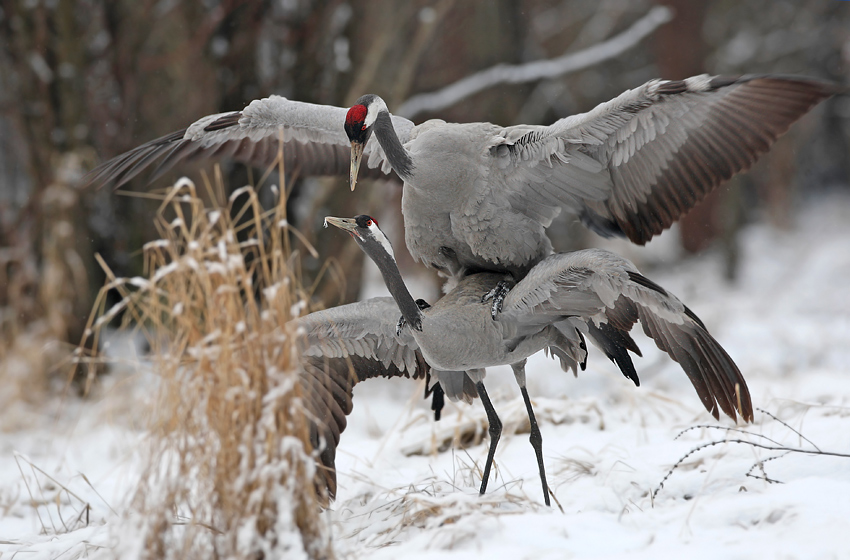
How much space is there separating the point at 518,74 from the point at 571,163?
4375mm

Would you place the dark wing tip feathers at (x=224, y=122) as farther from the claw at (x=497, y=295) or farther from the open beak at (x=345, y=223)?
the claw at (x=497, y=295)

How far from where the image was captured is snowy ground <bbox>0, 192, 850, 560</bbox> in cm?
253

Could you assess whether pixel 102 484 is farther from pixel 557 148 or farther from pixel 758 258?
pixel 758 258

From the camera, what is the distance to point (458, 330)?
120 inches

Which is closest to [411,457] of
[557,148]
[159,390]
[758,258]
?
[557,148]

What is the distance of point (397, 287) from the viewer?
3.00m

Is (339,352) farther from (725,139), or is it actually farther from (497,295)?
(725,139)

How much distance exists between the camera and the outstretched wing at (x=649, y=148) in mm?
3027

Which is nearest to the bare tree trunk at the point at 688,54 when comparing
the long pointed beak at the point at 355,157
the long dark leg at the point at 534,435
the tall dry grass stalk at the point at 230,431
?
the long dark leg at the point at 534,435

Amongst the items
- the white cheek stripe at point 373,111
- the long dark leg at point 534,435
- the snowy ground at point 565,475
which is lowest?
the snowy ground at point 565,475

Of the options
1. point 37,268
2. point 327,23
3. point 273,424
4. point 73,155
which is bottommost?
point 273,424

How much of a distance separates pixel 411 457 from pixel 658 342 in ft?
6.06

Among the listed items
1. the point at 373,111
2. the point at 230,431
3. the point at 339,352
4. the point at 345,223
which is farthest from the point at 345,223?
the point at 230,431

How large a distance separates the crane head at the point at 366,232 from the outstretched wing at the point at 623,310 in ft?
1.82
